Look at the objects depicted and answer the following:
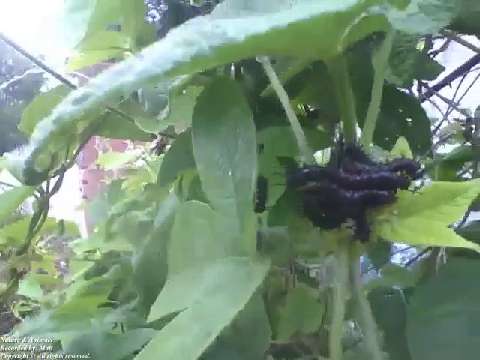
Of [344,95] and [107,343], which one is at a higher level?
[344,95]

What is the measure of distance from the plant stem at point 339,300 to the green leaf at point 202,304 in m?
0.03

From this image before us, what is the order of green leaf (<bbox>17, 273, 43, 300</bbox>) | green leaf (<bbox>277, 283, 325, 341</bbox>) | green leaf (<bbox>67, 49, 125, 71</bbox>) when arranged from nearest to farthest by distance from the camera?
1. green leaf (<bbox>277, 283, 325, 341</bbox>)
2. green leaf (<bbox>67, 49, 125, 71</bbox>)
3. green leaf (<bbox>17, 273, 43, 300</bbox>)

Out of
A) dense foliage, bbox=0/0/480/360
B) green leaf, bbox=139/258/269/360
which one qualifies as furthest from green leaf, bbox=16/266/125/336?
green leaf, bbox=139/258/269/360

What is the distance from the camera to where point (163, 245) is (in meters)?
0.36

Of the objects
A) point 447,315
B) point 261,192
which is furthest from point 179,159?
point 447,315

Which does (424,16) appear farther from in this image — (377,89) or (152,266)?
(152,266)

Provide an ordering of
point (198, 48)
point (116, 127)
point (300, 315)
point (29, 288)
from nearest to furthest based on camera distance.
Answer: point (198, 48) → point (300, 315) → point (116, 127) → point (29, 288)

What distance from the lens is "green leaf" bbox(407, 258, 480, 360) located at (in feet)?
0.98

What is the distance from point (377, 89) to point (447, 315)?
0.10m

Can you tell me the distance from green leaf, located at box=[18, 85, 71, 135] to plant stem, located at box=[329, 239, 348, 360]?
21 centimetres

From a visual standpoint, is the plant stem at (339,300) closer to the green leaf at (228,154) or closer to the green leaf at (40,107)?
the green leaf at (228,154)

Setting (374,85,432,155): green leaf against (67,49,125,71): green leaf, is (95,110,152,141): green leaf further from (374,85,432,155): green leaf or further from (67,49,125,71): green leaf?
(374,85,432,155): green leaf

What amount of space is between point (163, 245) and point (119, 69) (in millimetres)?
144

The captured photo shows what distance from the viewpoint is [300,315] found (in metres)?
0.33
